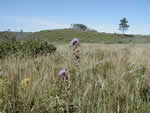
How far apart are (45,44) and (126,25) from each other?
69.5 meters

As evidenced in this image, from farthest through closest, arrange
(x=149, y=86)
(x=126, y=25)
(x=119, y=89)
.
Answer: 1. (x=126, y=25)
2. (x=149, y=86)
3. (x=119, y=89)

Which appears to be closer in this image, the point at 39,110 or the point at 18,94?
the point at 39,110

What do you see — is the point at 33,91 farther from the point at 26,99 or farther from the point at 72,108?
the point at 72,108

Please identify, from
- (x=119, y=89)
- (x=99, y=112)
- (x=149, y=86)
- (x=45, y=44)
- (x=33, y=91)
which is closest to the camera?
(x=99, y=112)

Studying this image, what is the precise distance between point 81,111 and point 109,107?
0.92 feet

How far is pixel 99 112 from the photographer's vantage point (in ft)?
4.09

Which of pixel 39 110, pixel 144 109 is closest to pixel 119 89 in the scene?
pixel 144 109

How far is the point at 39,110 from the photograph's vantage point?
1385mm

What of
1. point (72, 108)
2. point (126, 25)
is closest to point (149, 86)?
point (72, 108)

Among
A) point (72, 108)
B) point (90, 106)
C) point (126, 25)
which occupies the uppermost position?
point (126, 25)

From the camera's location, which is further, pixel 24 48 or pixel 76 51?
pixel 24 48

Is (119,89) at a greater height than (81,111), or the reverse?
(119,89)

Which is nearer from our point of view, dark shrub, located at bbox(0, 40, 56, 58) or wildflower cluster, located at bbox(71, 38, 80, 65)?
wildflower cluster, located at bbox(71, 38, 80, 65)

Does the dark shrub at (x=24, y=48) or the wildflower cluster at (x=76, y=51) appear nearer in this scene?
the wildflower cluster at (x=76, y=51)
